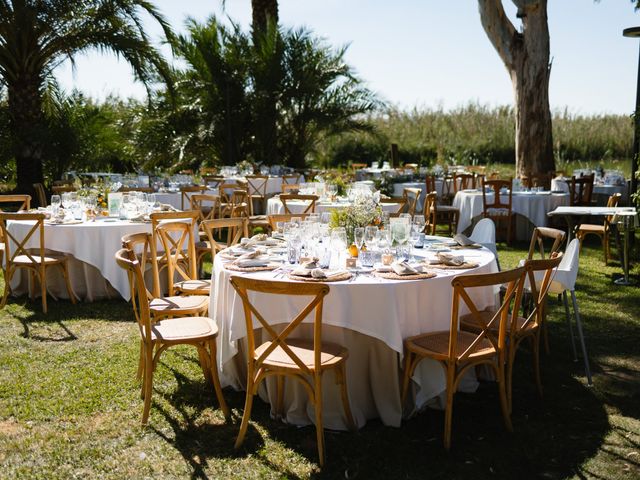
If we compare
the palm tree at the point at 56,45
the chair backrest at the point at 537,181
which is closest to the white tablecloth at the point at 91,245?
the palm tree at the point at 56,45

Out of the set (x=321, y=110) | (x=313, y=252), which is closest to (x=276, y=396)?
(x=313, y=252)

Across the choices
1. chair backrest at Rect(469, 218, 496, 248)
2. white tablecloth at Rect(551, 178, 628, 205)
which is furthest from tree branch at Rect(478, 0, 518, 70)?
chair backrest at Rect(469, 218, 496, 248)

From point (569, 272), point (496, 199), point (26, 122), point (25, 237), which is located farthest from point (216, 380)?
point (26, 122)

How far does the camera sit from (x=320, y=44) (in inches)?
747

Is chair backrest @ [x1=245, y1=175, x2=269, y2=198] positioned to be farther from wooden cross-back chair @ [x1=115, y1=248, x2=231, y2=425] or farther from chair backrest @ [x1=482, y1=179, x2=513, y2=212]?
wooden cross-back chair @ [x1=115, y1=248, x2=231, y2=425]

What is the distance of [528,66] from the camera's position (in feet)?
44.7

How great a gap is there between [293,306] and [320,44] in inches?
641

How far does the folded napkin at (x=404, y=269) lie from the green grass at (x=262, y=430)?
35.0 inches

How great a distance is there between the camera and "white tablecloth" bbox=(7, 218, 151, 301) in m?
6.77

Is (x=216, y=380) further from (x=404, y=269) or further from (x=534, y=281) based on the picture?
(x=534, y=281)

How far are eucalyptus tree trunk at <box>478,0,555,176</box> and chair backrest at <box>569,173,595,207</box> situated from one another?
8.80ft

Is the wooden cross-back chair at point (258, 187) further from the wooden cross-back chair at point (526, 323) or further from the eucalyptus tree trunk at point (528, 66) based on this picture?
the wooden cross-back chair at point (526, 323)

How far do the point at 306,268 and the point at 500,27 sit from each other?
1129 centimetres

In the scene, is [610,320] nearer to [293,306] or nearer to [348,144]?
[293,306]
